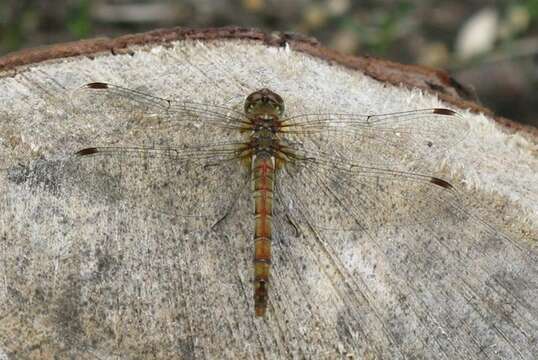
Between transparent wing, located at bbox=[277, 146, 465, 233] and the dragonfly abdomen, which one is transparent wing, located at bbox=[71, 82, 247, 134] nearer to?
the dragonfly abdomen

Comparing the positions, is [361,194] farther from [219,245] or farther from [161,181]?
[161,181]

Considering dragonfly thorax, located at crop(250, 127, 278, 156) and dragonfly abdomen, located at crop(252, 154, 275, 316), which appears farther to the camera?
dragonfly thorax, located at crop(250, 127, 278, 156)

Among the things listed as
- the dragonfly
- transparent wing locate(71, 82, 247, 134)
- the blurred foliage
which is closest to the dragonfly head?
the dragonfly

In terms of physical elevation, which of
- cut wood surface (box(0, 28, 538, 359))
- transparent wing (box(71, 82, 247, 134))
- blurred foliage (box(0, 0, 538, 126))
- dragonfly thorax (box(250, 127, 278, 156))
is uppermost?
blurred foliage (box(0, 0, 538, 126))

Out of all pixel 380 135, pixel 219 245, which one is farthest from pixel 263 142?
pixel 219 245

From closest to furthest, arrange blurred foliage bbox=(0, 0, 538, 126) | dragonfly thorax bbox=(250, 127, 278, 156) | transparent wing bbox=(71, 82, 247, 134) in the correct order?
transparent wing bbox=(71, 82, 247, 134) → dragonfly thorax bbox=(250, 127, 278, 156) → blurred foliage bbox=(0, 0, 538, 126)

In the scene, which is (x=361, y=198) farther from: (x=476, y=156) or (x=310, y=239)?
(x=476, y=156)

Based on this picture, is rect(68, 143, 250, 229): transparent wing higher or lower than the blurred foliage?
lower
